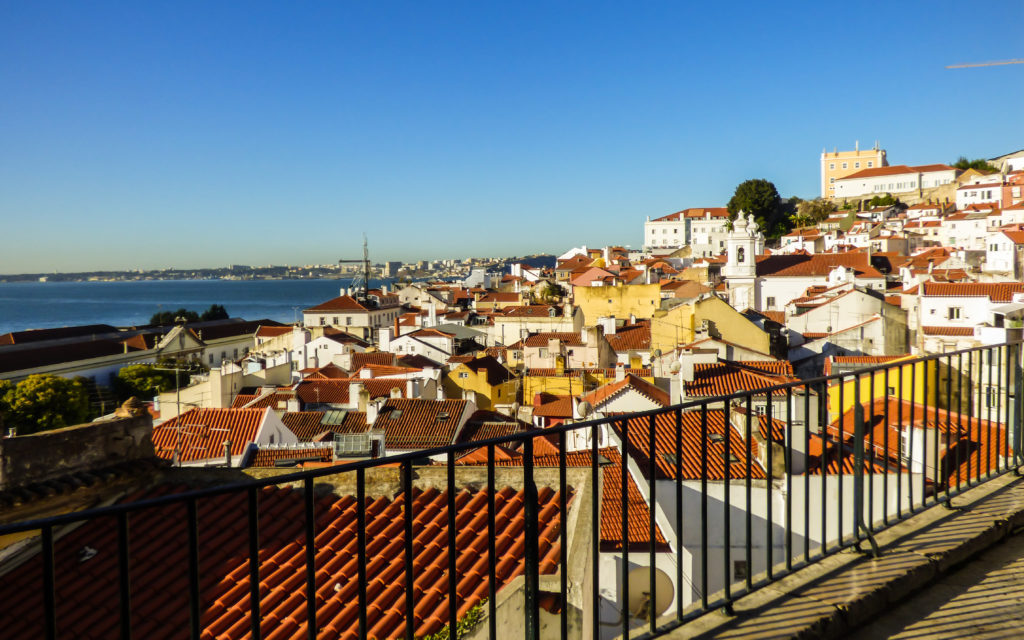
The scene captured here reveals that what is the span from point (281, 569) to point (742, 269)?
46.0 meters

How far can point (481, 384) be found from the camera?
27.9 m

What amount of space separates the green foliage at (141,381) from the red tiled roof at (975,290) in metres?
40.6

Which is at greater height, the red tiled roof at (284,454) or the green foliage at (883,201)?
the green foliage at (883,201)

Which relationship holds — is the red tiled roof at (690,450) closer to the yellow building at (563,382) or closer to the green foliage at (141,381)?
the yellow building at (563,382)

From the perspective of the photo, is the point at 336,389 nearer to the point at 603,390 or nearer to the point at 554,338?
the point at 603,390

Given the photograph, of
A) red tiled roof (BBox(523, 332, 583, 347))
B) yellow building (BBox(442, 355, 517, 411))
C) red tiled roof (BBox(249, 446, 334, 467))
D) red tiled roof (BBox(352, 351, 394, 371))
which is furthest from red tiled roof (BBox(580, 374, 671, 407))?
red tiled roof (BBox(352, 351, 394, 371))

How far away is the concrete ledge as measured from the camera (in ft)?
9.35

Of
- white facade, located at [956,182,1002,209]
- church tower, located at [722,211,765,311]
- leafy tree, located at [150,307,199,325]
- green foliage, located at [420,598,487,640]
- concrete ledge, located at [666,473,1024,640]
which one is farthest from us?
leafy tree, located at [150,307,199,325]

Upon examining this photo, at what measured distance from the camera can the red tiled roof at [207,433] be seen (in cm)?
1555

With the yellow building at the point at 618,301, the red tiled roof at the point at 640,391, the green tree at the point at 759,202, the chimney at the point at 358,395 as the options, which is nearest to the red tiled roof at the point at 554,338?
the chimney at the point at 358,395

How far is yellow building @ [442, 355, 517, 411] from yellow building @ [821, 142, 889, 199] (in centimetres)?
9531

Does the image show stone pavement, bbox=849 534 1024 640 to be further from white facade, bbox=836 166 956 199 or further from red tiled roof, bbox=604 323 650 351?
white facade, bbox=836 166 956 199

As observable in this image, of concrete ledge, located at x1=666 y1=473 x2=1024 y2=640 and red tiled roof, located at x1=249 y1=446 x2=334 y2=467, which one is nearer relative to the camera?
concrete ledge, located at x1=666 y1=473 x2=1024 y2=640

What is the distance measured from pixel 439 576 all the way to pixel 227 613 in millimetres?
1377
